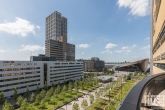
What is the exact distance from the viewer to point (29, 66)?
41.0 meters

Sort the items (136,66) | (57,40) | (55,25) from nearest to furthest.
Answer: (57,40), (55,25), (136,66)

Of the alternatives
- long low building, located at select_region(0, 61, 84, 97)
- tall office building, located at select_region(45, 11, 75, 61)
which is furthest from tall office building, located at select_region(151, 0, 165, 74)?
tall office building, located at select_region(45, 11, 75, 61)

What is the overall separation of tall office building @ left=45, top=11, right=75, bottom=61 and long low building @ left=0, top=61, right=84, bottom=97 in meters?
34.7

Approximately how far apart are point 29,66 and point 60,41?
55.2 meters

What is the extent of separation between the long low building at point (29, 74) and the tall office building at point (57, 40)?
34664 mm

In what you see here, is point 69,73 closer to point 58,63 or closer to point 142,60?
point 58,63

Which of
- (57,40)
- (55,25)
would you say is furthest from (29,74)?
(55,25)

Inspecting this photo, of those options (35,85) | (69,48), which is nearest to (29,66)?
(35,85)

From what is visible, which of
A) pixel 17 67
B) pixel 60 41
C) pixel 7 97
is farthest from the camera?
pixel 60 41

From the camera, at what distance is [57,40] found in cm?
9756

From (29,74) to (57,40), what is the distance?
60520 mm

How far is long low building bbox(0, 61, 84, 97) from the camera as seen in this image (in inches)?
1344

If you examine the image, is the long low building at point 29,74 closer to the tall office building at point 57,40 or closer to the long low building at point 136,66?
the tall office building at point 57,40

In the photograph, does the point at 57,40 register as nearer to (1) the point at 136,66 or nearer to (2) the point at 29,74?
(2) the point at 29,74
